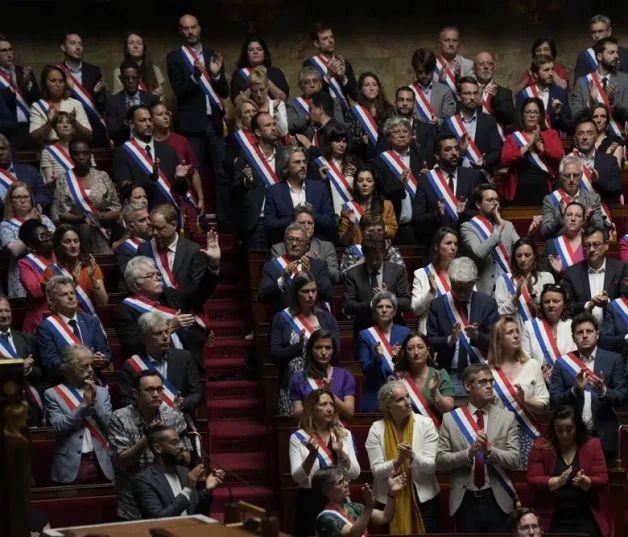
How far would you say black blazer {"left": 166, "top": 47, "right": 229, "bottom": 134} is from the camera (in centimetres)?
1345

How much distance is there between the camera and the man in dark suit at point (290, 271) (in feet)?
35.2

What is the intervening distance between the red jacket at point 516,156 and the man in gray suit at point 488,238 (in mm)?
1224

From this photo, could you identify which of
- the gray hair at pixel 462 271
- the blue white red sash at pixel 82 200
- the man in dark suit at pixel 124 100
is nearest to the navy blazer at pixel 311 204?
the blue white red sash at pixel 82 200

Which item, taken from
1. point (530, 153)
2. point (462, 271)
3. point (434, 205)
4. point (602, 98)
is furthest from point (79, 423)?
point (602, 98)

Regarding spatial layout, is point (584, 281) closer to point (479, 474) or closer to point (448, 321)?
point (448, 321)

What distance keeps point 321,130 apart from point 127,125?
4.85 feet

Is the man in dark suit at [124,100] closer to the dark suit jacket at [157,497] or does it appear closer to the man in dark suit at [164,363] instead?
the man in dark suit at [164,363]

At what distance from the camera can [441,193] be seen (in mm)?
11742

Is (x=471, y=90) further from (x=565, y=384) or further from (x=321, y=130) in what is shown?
(x=565, y=384)

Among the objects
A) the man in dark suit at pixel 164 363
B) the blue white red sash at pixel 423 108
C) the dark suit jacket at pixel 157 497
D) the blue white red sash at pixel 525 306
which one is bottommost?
the dark suit jacket at pixel 157 497

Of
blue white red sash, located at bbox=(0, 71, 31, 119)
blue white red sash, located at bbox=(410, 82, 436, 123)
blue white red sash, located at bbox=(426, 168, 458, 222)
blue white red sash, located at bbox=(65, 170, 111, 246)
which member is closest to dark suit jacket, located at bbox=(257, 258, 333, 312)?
blue white red sash, located at bbox=(426, 168, 458, 222)

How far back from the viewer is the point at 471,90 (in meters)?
12.9

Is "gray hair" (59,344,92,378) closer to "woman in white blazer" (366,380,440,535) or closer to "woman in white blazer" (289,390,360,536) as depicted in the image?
"woman in white blazer" (289,390,360,536)

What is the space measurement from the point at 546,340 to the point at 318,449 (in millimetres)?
1924
